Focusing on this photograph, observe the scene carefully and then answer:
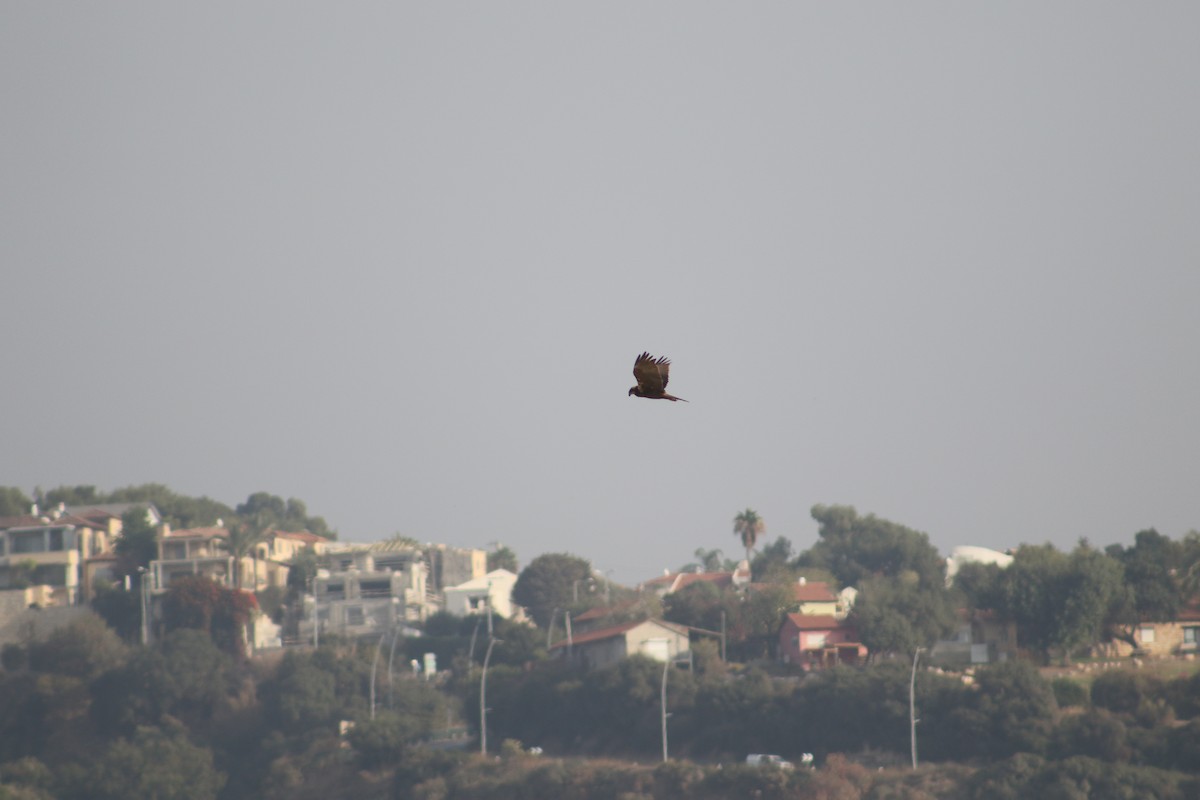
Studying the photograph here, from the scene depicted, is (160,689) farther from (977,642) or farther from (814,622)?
(977,642)

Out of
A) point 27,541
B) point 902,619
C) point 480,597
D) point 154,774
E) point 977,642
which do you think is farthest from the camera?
point 480,597

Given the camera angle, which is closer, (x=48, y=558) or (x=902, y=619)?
(x=902, y=619)

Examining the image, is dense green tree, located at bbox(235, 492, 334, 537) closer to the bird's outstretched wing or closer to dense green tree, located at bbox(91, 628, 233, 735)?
dense green tree, located at bbox(91, 628, 233, 735)

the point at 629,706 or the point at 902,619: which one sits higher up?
the point at 902,619

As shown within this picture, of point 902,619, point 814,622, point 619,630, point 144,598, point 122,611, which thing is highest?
point 144,598

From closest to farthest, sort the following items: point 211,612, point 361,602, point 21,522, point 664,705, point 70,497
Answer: point 664,705, point 211,612, point 361,602, point 21,522, point 70,497

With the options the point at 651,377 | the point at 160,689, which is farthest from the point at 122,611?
the point at 651,377
